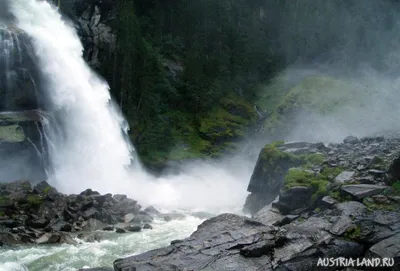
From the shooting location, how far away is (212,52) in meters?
61.1

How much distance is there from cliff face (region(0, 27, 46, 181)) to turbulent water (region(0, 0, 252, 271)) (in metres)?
1.09

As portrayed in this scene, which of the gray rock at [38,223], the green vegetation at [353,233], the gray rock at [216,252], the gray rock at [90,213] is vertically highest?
the gray rock at [90,213]

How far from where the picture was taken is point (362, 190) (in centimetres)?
1349

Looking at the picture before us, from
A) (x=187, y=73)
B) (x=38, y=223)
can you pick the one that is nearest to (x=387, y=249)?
(x=38, y=223)

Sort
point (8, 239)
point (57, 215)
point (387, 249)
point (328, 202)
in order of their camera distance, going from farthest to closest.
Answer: point (57, 215) < point (8, 239) < point (328, 202) < point (387, 249)

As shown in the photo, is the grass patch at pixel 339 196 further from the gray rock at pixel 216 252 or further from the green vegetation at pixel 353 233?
the gray rock at pixel 216 252

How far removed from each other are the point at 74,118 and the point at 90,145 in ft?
9.63

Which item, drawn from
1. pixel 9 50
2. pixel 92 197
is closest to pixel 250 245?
pixel 92 197

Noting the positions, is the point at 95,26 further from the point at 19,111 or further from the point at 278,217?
the point at 278,217

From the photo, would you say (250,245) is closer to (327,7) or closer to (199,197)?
(199,197)

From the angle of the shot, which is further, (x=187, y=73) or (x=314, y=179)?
(x=187, y=73)

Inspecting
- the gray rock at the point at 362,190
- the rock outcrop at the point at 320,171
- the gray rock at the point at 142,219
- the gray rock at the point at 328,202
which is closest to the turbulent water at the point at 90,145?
the gray rock at the point at 142,219

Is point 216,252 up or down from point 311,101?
down

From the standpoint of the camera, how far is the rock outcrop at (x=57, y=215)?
17.7 meters
